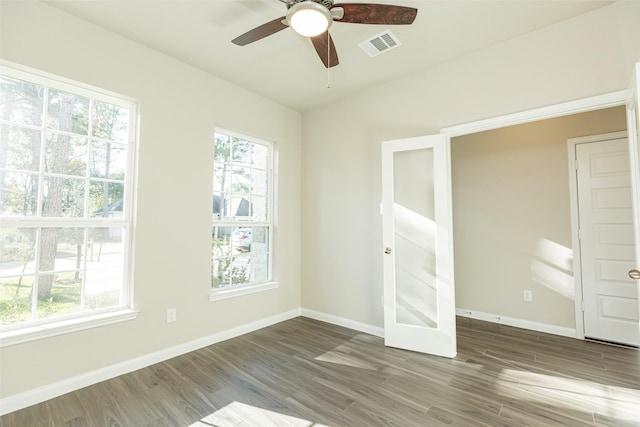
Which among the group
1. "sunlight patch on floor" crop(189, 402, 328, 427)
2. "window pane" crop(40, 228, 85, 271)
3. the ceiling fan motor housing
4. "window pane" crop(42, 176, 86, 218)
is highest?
the ceiling fan motor housing

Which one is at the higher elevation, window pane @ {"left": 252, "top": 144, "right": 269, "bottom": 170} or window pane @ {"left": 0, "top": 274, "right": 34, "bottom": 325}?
window pane @ {"left": 252, "top": 144, "right": 269, "bottom": 170}

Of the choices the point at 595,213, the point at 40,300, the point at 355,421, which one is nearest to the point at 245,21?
the point at 40,300

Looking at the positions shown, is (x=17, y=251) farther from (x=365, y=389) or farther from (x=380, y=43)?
(x=380, y=43)

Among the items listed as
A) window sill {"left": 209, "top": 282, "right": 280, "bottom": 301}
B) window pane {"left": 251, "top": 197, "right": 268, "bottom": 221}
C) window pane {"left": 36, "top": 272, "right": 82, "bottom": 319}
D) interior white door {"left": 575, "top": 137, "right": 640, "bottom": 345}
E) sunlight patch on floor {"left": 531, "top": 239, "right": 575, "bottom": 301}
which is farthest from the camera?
window pane {"left": 251, "top": 197, "right": 268, "bottom": 221}

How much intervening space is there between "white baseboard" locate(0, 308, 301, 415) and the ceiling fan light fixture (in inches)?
116

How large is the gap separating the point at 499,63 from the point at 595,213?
2.01m

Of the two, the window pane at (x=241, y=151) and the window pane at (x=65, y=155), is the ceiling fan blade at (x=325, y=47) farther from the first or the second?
the window pane at (x=65, y=155)

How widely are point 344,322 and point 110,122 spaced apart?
3.25 m

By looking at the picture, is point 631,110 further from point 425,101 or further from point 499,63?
point 425,101

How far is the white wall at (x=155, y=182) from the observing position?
7.13 ft

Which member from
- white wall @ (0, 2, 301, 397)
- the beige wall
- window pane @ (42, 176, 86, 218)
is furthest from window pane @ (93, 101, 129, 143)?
the beige wall

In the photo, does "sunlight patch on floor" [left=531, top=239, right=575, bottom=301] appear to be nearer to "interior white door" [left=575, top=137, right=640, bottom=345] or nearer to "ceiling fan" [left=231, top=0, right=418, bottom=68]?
"interior white door" [left=575, top=137, right=640, bottom=345]

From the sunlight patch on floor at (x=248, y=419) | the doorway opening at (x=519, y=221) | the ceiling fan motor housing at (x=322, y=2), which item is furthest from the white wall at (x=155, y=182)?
the doorway opening at (x=519, y=221)

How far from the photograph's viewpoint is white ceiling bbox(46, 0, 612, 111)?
89.7 inches
